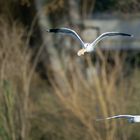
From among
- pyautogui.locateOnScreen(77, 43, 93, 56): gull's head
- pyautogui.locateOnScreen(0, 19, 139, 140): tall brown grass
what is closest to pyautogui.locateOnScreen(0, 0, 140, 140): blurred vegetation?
pyautogui.locateOnScreen(0, 19, 139, 140): tall brown grass

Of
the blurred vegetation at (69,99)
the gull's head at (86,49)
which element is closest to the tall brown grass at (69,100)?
the blurred vegetation at (69,99)

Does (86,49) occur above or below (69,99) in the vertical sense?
above

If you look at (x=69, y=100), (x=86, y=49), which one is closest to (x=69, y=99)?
(x=69, y=100)

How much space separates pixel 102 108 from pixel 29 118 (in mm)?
1309

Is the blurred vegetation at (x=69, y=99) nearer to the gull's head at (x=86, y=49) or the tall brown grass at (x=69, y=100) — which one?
the tall brown grass at (x=69, y=100)

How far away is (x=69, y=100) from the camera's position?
302 inches

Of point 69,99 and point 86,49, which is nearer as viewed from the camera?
point 86,49

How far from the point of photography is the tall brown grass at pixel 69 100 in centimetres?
724

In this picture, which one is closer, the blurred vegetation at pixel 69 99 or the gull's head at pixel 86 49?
the gull's head at pixel 86 49

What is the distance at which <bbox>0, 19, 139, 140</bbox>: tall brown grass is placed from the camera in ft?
23.7

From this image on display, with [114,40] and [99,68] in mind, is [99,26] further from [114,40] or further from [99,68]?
[99,68]

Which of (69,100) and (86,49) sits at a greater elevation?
(86,49)

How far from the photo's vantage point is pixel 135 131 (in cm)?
729

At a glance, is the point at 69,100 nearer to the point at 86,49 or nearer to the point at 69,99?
the point at 69,99
